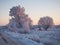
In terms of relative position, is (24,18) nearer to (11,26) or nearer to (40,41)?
(11,26)

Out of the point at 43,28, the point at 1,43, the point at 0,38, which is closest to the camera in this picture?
the point at 1,43

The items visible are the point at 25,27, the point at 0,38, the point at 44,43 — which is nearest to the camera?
the point at 0,38

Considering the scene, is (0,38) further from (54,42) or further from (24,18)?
(24,18)

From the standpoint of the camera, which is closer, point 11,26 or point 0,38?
point 0,38

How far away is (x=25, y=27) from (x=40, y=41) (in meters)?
4.15

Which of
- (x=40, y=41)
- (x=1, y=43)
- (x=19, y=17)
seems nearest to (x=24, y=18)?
(x=19, y=17)

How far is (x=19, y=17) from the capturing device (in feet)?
52.5

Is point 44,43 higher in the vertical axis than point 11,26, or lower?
lower

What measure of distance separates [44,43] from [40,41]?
442 millimetres

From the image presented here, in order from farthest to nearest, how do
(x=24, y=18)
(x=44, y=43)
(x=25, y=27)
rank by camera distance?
(x=24, y=18)
(x=25, y=27)
(x=44, y=43)

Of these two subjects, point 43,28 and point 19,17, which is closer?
point 43,28

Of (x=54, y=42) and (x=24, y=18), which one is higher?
(x=24, y=18)

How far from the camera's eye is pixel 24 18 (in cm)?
1588

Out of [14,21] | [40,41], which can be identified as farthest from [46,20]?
[40,41]
